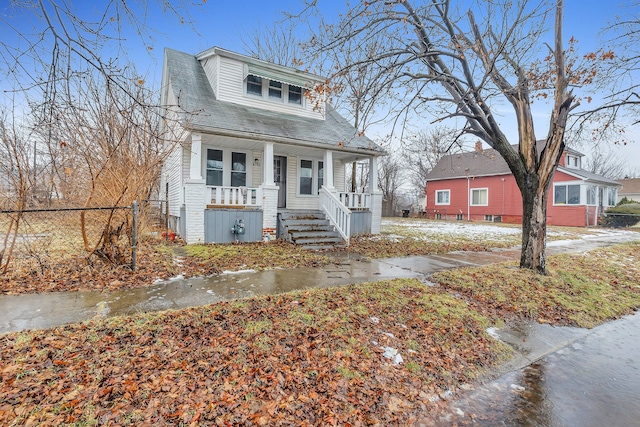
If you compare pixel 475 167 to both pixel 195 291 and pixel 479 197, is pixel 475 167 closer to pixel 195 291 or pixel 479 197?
pixel 479 197

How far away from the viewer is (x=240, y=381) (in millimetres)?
2480

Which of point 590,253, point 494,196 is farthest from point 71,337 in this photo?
point 494,196

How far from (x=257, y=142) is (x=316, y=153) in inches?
105

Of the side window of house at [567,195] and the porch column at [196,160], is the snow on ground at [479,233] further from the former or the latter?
the porch column at [196,160]

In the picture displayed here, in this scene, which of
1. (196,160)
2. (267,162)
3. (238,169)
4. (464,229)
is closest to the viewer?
(196,160)

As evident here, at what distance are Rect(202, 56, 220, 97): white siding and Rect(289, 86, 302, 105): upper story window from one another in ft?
9.58

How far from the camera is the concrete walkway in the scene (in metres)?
3.55

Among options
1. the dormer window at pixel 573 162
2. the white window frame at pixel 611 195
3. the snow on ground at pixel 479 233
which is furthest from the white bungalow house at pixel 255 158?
the white window frame at pixel 611 195

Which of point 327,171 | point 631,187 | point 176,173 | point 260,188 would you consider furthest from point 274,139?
point 631,187

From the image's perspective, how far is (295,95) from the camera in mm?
12570

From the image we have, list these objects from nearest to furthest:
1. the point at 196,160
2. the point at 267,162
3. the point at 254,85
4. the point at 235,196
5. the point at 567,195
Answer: the point at 196,160 → the point at 235,196 → the point at 267,162 → the point at 254,85 → the point at 567,195

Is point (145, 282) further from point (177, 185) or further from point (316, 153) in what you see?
point (316, 153)

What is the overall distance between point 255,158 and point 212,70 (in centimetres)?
377

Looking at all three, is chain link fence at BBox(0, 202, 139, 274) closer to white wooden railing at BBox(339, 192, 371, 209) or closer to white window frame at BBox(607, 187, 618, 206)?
white wooden railing at BBox(339, 192, 371, 209)
